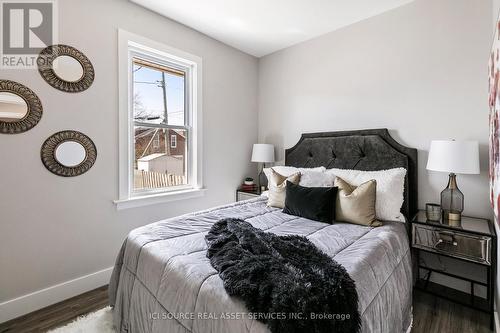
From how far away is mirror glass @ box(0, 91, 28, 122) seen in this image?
174 cm

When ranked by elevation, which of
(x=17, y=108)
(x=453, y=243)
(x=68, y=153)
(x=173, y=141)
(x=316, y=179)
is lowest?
(x=453, y=243)

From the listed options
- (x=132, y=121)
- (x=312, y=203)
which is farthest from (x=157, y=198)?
(x=312, y=203)

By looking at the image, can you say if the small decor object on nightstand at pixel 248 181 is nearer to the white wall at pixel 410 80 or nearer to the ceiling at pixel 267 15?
the white wall at pixel 410 80

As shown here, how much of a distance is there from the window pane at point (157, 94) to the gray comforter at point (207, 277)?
1342 mm

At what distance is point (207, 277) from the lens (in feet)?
3.77

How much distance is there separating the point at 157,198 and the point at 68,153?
2.96 ft

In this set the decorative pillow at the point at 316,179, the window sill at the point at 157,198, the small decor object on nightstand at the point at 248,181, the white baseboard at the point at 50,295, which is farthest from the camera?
the small decor object on nightstand at the point at 248,181

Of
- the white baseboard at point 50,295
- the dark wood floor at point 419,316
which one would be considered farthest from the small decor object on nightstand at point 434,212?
the white baseboard at point 50,295

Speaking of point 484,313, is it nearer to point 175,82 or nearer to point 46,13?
point 175,82

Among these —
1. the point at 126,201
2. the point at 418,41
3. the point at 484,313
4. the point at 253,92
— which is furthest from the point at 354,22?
the point at 126,201

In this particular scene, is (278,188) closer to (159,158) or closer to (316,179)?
(316,179)

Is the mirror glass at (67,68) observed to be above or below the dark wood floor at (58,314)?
above

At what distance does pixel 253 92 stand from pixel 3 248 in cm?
311

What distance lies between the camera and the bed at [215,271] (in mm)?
1086
